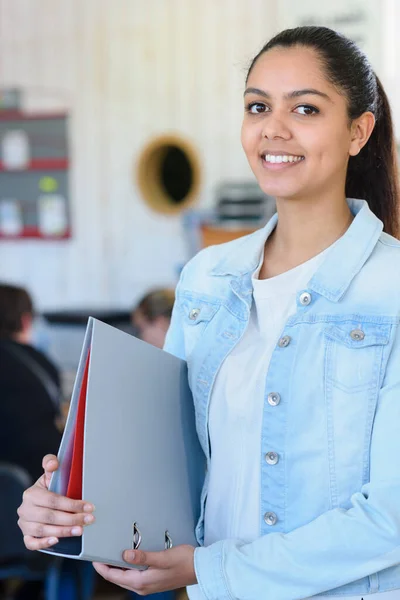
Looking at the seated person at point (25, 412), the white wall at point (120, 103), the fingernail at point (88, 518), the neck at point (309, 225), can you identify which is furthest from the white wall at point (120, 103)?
the fingernail at point (88, 518)

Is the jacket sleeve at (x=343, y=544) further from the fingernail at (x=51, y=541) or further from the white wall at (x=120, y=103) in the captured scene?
the white wall at (x=120, y=103)

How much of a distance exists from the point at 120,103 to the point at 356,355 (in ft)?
14.3

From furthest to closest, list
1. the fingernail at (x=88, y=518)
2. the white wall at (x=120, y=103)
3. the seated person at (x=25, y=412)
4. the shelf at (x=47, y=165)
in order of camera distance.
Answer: the shelf at (x=47, y=165) < the white wall at (x=120, y=103) < the seated person at (x=25, y=412) < the fingernail at (x=88, y=518)

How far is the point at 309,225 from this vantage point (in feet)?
4.26

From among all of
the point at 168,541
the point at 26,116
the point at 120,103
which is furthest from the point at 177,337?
the point at 26,116

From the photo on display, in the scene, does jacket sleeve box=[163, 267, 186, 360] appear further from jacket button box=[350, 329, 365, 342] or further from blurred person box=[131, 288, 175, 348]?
blurred person box=[131, 288, 175, 348]

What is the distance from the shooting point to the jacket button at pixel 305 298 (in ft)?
4.03

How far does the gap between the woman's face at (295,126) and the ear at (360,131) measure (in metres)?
0.01

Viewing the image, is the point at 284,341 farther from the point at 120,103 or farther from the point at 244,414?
the point at 120,103

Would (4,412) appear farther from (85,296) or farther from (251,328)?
(85,296)

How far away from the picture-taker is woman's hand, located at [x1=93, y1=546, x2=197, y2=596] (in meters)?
1.17

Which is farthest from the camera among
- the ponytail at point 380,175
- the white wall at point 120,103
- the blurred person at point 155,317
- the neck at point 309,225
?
the white wall at point 120,103

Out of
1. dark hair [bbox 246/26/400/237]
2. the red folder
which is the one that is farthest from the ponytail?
the red folder

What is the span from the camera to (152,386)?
1.28 meters
